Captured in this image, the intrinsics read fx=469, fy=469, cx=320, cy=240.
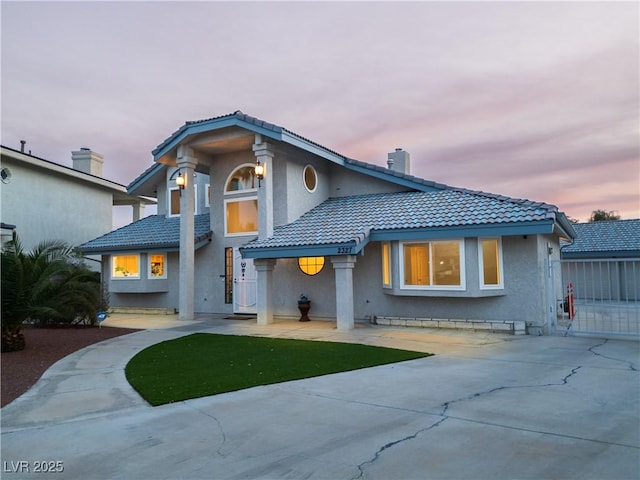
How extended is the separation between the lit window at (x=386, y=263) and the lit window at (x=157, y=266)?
9.24 m

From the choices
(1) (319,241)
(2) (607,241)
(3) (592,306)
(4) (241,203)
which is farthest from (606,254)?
(4) (241,203)

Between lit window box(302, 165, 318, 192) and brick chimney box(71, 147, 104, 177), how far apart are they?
1283 cm

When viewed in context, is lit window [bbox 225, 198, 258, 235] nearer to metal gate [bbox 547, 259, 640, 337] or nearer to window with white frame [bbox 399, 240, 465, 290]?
window with white frame [bbox 399, 240, 465, 290]

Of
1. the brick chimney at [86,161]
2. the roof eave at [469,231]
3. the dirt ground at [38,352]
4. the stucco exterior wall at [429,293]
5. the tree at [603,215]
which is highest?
the tree at [603,215]

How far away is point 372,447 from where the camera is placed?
442 centimetres

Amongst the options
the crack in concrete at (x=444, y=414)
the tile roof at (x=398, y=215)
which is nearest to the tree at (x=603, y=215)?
the tile roof at (x=398, y=215)

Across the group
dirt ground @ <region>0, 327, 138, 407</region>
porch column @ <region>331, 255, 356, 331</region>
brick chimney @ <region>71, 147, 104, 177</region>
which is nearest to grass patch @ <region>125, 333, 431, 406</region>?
dirt ground @ <region>0, 327, 138, 407</region>

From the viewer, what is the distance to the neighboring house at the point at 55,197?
62.3 feet

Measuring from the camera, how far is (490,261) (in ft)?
41.8

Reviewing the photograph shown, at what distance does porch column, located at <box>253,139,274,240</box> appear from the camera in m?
15.0

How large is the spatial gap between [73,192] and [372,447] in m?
22.1

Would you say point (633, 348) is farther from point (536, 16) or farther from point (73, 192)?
point (73, 192)

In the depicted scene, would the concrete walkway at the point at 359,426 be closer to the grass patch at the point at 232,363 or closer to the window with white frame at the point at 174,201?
the grass patch at the point at 232,363

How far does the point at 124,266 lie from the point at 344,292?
10884 millimetres
